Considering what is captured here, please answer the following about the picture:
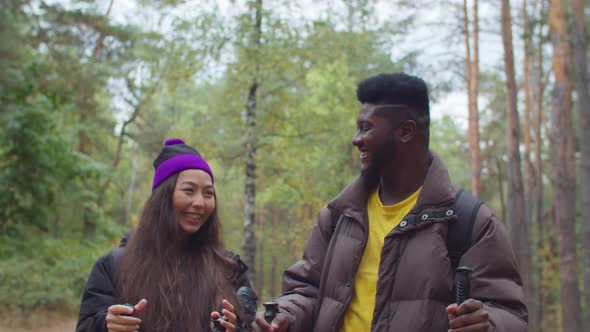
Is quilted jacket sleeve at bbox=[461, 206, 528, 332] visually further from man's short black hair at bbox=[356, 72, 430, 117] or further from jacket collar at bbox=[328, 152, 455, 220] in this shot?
man's short black hair at bbox=[356, 72, 430, 117]

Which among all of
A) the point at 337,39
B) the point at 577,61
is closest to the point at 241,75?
the point at 337,39

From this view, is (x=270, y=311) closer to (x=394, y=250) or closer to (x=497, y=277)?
(x=394, y=250)

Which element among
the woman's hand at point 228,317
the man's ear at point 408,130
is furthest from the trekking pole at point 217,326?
the man's ear at point 408,130

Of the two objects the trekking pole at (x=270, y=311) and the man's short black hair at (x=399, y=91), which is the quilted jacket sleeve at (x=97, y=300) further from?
the man's short black hair at (x=399, y=91)

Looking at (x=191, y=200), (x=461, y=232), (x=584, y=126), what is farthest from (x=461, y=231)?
(x=584, y=126)

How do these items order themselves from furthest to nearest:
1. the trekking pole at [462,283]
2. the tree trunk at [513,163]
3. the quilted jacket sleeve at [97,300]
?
the tree trunk at [513,163]
the quilted jacket sleeve at [97,300]
the trekking pole at [462,283]

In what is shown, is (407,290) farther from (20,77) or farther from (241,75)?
(20,77)

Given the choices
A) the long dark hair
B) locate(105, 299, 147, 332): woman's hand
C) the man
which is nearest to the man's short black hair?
the man

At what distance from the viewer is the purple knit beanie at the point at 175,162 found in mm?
3021

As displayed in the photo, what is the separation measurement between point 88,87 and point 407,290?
15.2 metres

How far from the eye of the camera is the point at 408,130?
8.58ft

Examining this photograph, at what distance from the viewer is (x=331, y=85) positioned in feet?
63.4

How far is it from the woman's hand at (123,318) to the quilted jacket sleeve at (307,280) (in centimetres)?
67

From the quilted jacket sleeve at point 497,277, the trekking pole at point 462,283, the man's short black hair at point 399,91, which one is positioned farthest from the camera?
the man's short black hair at point 399,91
